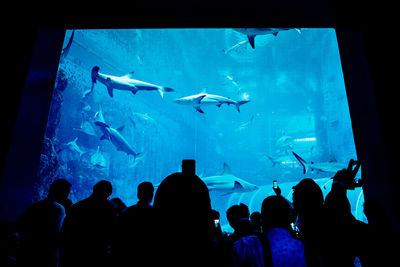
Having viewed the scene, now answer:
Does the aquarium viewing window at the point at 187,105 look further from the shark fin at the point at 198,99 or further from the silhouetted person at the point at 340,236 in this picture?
the silhouetted person at the point at 340,236

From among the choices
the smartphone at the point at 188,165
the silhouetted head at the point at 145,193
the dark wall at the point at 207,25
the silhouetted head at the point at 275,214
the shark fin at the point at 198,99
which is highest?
the shark fin at the point at 198,99

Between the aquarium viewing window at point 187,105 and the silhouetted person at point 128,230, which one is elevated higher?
the aquarium viewing window at point 187,105

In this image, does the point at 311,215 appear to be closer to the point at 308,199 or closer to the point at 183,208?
the point at 308,199

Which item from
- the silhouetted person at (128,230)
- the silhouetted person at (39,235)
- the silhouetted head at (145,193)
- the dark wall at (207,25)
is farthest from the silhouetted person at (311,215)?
the silhouetted person at (39,235)

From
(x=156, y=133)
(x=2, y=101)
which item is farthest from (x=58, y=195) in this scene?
(x=156, y=133)

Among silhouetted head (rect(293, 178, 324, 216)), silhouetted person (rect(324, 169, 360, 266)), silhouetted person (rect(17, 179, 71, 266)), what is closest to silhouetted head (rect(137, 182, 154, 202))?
silhouetted person (rect(17, 179, 71, 266))

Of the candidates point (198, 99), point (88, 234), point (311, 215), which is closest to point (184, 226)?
point (311, 215)

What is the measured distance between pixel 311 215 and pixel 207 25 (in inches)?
106

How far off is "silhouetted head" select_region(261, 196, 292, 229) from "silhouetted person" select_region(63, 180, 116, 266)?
56.9 inches

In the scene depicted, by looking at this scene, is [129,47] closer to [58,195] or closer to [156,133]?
[156,133]

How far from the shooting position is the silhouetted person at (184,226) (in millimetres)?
833

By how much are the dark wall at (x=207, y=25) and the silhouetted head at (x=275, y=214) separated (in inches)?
46.7

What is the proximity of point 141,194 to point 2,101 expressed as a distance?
183cm

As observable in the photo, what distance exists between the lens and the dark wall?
2.11 m
